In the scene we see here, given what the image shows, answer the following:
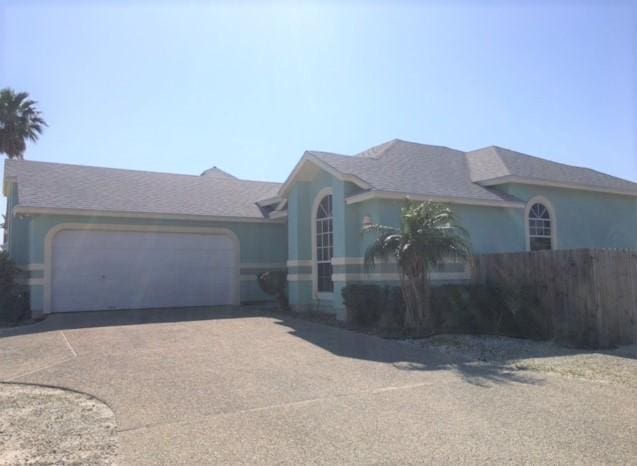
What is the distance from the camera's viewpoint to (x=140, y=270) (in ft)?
59.7

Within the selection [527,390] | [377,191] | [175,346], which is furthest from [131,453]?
[377,191]

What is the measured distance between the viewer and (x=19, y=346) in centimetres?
1109

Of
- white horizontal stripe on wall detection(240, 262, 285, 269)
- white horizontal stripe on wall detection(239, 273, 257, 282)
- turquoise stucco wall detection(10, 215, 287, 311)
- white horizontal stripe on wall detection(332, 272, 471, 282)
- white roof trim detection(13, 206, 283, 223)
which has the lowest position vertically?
white horizontal stripe on wall detection(239, 273, 257, 282)

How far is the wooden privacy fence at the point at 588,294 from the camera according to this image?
37.6 ft

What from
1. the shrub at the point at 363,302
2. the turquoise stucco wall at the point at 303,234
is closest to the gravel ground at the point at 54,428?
the shrub at the point at 363,302

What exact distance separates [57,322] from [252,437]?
11.3 meters

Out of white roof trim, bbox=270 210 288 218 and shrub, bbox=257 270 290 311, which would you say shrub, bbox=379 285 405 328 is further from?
white roof trim, bbox=270 210 288 218

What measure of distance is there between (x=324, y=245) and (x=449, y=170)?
5.08 m

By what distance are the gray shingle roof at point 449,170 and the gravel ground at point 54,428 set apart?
30.1ft

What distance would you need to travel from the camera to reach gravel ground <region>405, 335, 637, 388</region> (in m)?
8.58

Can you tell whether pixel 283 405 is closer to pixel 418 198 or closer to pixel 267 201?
pixel 418 198

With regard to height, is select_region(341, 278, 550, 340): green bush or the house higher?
the house

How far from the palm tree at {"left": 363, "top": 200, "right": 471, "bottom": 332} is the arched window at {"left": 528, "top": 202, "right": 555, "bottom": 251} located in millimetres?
5982

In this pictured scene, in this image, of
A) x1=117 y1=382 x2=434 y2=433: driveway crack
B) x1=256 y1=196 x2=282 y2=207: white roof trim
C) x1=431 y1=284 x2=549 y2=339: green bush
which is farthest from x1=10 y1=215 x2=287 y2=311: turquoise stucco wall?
x1=117 y1=382 x2=434 y2=433: driveway crack
